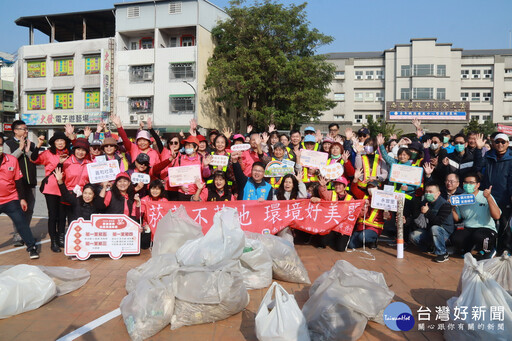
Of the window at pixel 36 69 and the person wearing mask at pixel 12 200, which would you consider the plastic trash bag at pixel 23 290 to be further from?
the window at pixel 36 69

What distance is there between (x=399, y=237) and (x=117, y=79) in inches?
1136

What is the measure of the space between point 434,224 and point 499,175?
132 cm

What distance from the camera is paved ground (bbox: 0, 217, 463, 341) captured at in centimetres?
325

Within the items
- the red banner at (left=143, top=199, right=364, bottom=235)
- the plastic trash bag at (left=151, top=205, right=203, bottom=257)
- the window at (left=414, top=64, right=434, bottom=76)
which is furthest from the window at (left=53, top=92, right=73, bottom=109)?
the window at (left=414, top=64, right=434, bottom=76)

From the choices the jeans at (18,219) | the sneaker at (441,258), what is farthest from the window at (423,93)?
the jeans at (18,219)

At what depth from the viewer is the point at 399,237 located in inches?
219

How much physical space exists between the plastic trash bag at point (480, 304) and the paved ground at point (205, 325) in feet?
1.23


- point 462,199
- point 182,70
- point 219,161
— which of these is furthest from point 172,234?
point 182,70

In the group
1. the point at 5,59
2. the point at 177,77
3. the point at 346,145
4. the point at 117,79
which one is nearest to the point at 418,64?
the point at 177,77

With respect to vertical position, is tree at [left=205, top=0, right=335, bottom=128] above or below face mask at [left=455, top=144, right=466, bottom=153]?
above

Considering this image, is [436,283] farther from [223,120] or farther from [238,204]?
[223,120]

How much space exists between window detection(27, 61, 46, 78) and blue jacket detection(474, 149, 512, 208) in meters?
34.8

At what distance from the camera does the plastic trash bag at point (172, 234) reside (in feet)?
14.8

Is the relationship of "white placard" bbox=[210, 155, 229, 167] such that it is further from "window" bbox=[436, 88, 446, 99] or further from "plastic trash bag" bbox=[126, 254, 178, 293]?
"window" bbox=[436, 88, 446, 99]
